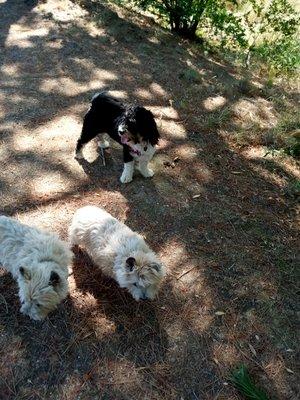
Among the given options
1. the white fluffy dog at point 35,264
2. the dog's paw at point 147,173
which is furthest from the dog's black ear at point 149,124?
the white fluffy dog at point 35,264

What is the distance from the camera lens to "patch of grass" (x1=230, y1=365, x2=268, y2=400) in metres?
3.16

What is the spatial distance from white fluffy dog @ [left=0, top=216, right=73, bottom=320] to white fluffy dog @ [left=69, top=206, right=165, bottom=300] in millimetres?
318

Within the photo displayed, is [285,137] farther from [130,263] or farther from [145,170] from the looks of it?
[130,263]

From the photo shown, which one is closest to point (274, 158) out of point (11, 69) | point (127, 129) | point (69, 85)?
point (127, 129)

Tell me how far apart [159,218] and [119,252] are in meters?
1.05

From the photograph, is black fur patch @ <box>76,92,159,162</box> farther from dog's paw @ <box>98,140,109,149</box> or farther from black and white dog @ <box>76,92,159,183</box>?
dog's paw @ <box>98,140,109,149</box>

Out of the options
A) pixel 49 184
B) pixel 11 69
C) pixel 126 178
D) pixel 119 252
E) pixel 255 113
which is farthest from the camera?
pixel 11 69

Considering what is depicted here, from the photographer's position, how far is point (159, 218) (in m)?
4.63

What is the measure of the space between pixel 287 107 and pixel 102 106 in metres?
3.71

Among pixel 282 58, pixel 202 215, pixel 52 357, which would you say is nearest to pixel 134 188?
pixel 202 215

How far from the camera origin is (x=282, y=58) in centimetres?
840

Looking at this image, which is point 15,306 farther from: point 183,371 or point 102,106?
point 102,106

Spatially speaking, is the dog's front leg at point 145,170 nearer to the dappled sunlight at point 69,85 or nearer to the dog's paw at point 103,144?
the dog's paw at point 103,144

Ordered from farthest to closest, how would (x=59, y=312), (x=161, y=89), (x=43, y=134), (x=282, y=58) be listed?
1. (x=282, y=58)
2. (x=161, y=89)
3. (x=43, y=134)
4. (x=59, y=312)
